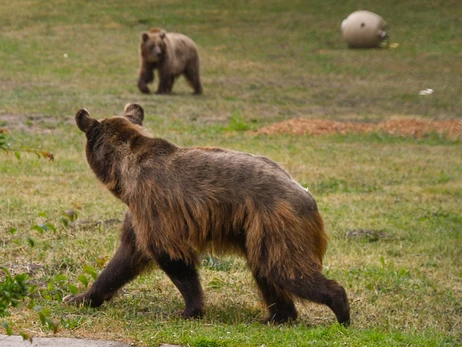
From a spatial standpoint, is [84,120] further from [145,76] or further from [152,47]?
[152,47]

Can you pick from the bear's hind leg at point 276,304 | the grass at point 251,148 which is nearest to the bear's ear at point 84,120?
the grass at point 251,148

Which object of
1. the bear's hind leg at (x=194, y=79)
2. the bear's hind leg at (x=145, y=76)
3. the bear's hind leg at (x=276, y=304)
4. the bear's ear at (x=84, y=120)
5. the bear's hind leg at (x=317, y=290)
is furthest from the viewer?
the bear's hind leg at (x=194, y=79)

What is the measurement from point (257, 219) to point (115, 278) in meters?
1.38

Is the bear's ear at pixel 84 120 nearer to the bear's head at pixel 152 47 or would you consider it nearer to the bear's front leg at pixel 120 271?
the bear's front leg at pixel 120 271

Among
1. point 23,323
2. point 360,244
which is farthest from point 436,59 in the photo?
point 23,323

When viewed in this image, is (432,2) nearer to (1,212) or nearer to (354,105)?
(354,105)

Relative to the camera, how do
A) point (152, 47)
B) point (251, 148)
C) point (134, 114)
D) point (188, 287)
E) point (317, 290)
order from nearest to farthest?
point (317, 290) < point (188, 287) < point (134, 114) < point (251, 148) < point (152, 47)

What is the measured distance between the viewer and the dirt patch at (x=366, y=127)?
18.5 metres

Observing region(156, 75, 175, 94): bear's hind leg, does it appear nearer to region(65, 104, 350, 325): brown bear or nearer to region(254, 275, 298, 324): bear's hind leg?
region(65, 104, 350, 325): brown bear

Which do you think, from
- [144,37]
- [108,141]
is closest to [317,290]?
[108,141]

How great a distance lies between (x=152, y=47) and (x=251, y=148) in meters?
9.18

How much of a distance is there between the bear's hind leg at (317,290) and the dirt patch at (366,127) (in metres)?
11.5

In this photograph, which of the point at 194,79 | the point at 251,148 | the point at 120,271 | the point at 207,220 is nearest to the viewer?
the point at 207,220

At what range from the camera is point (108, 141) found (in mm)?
7398
